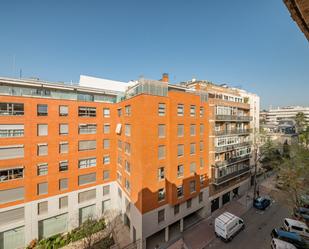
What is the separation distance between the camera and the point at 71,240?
64.5 feet

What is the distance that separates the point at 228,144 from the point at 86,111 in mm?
22543

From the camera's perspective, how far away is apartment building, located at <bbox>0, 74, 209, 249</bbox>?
17.2 metres

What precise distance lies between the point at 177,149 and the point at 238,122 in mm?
14976

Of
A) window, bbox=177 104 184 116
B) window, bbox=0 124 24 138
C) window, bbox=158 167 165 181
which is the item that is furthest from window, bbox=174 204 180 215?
window, bbox=0 124 24 138

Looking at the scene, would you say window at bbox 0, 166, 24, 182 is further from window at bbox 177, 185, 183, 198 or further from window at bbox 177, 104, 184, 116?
window at bbox 177, 104, 184, 116

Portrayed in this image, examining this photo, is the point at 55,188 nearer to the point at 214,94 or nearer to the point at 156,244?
the point at 156,244

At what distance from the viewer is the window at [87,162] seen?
874 inches

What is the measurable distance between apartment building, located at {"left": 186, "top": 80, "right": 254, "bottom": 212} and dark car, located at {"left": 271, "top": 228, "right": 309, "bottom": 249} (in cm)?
782

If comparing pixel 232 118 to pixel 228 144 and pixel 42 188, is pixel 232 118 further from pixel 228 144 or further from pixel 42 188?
pixel 42 188

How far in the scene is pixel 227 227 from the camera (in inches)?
688

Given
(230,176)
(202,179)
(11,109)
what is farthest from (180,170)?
(11,109)

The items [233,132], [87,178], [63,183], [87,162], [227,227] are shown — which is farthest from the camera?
[233,132]

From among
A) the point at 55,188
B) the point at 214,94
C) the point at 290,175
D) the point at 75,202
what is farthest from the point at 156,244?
the point at 214,94

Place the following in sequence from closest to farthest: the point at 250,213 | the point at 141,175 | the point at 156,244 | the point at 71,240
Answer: the point at 141,175, the point at 156,244, the point at 71,240, the point at 250,213
